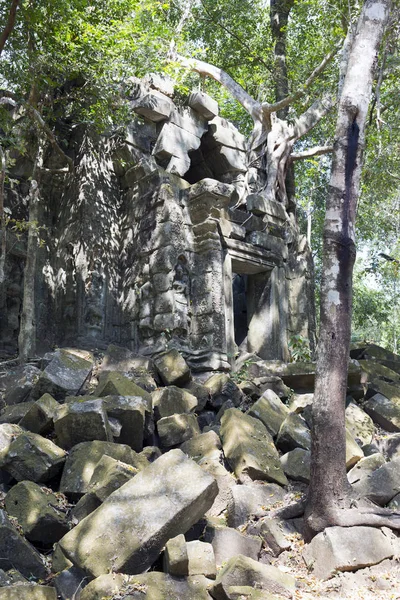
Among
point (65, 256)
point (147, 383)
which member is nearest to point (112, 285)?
point (65, 256)

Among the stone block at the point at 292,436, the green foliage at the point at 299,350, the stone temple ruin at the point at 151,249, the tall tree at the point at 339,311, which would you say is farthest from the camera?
the green foliage at the point at 299,350

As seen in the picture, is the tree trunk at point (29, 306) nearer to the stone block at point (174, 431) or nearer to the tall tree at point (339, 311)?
the stone block at point (174, 431)

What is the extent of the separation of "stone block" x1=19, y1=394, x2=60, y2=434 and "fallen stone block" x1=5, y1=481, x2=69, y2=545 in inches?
39.5

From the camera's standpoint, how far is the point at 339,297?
491 cm

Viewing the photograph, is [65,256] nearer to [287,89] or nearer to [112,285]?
[112,285]

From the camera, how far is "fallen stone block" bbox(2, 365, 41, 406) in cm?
645

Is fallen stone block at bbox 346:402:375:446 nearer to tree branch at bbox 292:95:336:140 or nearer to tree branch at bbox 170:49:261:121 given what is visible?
tree branch at bbox 292:95:336:140

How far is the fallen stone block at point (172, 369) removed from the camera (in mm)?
7203

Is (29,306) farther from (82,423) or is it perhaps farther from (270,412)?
(270,412)

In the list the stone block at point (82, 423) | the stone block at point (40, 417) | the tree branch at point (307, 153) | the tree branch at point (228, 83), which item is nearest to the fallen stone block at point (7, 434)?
the stone block at point (40, 417)

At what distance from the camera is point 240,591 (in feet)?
11.5

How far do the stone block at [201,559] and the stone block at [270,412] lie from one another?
233 cm

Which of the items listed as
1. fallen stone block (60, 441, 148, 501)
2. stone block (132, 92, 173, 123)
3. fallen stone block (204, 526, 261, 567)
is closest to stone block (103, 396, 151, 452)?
fallen stone block (60, 441, 148, 501)

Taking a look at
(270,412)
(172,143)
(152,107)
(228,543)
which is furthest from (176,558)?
(152,107)
